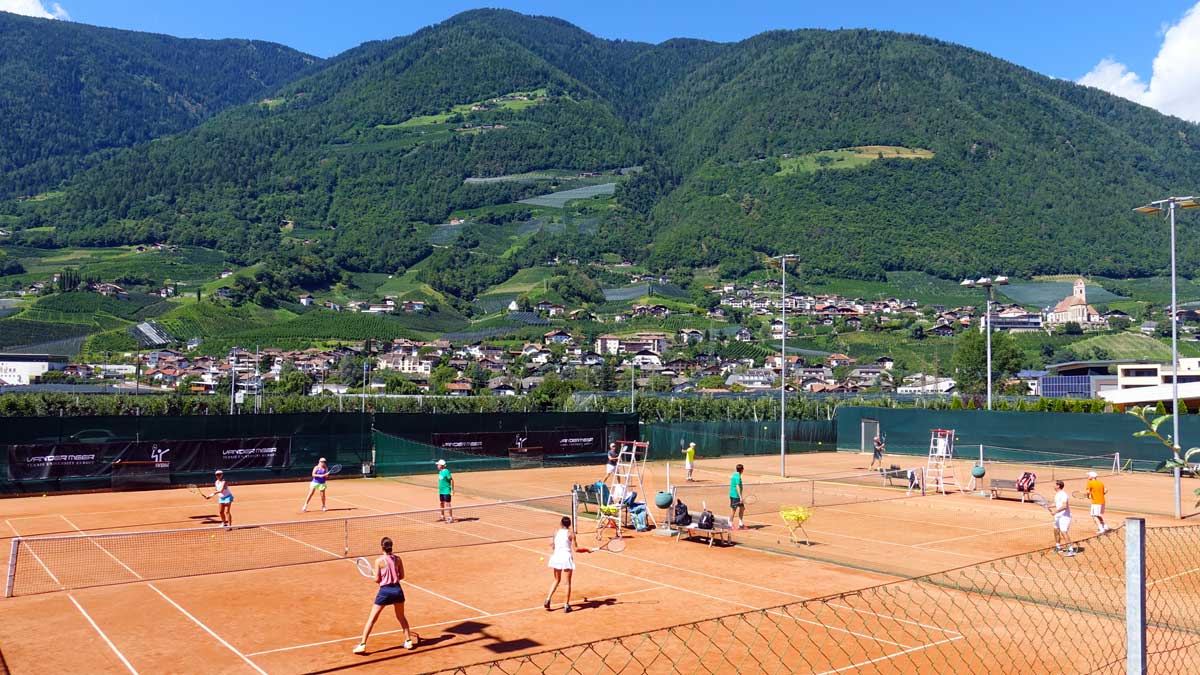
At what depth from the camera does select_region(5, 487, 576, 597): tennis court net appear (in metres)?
18.8

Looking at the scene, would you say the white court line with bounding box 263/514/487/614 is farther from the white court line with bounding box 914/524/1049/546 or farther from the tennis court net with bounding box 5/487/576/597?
the white court line with bounding box 914/524/1049/546

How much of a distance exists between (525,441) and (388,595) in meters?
34.9

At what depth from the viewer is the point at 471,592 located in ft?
57.3

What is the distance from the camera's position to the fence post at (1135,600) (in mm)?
4832

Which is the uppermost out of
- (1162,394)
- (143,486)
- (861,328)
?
(861,328)

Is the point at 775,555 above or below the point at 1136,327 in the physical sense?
below

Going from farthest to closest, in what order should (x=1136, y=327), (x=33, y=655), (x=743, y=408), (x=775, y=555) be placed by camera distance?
1. (x=1136, y=327)
2. (x=743, y=408)
3. (x=775, y=555)
4. (x=33, y=655)

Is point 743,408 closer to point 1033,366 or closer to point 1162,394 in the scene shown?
point 1162,394

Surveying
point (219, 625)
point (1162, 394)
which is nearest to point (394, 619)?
point (219, 625)

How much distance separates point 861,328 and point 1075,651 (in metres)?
181

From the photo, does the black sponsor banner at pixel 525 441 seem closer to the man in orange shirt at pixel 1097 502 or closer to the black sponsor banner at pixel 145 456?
the black sponsor banner at pixel 145 456

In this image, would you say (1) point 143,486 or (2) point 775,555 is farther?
(1) point 143,486

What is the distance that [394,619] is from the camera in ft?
50.8

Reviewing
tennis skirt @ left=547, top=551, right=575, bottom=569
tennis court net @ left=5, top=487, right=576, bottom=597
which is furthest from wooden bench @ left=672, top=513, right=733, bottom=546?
tennis skirt @ left=547, top=551, right=575, bottom=569
